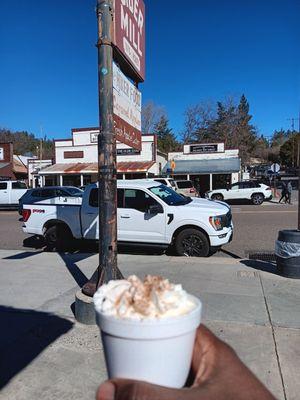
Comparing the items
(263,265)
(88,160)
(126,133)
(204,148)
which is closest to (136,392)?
(126,133)

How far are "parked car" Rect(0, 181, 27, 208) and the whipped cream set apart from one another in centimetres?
A: 2465

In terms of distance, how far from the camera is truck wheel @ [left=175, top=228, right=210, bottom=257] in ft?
29.2

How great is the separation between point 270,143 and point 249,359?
141m

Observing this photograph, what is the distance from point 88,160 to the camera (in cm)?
3678

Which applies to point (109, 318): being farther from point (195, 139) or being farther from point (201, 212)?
point (195, 139)

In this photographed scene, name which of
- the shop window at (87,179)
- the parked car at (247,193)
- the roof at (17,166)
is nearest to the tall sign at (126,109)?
the parked car at (247,193)

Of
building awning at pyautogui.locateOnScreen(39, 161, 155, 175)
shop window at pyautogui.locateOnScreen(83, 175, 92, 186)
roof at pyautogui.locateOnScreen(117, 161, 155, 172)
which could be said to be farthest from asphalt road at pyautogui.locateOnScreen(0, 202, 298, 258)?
shop window at pyautogui.locateOnScreen(83, 175, 92, 186)

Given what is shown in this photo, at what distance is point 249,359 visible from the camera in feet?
12.2

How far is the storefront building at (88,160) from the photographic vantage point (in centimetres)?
3491

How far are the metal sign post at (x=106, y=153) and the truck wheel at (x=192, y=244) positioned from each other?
170 inches

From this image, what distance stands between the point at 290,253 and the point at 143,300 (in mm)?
5792

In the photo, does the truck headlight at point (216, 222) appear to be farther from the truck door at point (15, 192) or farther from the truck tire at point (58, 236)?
the truck door at point (15, 192)

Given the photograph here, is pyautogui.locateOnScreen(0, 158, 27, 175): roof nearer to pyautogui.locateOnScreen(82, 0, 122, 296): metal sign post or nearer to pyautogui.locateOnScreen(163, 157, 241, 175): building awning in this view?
pyautogui.locateOnScreen(163, 157, 241, 175): building awning

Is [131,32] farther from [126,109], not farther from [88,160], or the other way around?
[88,160]
